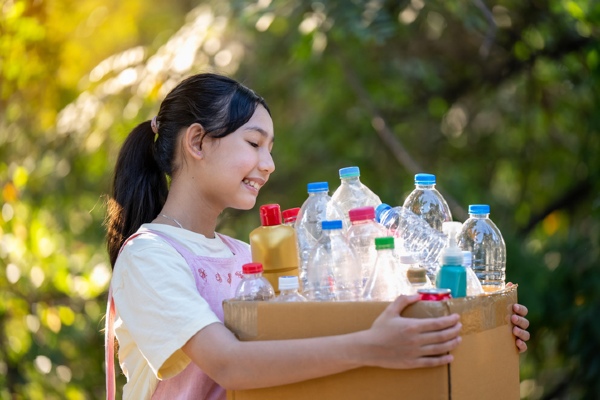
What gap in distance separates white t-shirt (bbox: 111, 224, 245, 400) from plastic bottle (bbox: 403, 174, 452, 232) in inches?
26.4

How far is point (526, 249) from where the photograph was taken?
15.2ft

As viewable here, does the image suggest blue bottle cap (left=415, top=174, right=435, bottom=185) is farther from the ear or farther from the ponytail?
the ponytail

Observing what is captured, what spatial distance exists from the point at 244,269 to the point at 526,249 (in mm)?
3196

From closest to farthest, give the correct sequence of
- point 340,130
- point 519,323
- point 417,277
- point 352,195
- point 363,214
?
point 417,277
point 363,214
point 519,323
point 352,195
point 340,130

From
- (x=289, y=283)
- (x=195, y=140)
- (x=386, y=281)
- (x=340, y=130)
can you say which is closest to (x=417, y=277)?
(x=386, y=281)

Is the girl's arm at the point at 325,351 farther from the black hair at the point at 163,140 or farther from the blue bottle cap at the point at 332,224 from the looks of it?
the black hair at the point at 163,140

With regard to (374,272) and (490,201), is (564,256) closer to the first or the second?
(490,201)

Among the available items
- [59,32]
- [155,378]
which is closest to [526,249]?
[155,378]

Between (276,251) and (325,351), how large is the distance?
33 centimetres

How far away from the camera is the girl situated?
1634 mm

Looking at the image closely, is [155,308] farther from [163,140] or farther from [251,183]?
[163,140]

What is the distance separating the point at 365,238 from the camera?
1.86 metres

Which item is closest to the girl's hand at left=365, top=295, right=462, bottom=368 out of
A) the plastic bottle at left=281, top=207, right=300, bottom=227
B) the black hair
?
the plastic bottle at left=281, top=207, right=300, bottom=227

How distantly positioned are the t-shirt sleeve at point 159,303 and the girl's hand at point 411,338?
403 mm
